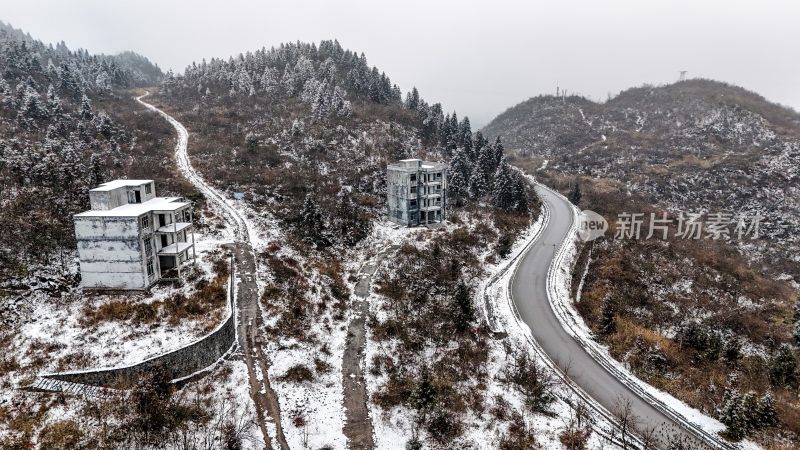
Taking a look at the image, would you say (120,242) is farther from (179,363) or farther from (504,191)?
(504,191)

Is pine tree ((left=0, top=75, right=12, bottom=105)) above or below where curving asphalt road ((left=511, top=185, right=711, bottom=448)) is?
above

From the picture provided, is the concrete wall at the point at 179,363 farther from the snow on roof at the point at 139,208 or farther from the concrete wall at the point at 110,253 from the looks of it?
the snow on roof at the point at 139,208

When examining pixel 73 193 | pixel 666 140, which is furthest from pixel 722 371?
pixel 666 140

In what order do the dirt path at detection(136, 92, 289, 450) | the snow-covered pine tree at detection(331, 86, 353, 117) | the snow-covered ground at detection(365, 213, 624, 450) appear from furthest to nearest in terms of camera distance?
1. the snow-covered pine tree at detection(331, 86, 353, 117)
2. the dirt path at detection(136, 92, 289, 450)
3. the snow-covered ground at detection(365, 213, 624, 450)

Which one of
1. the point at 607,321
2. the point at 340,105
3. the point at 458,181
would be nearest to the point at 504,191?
the point at 458,181

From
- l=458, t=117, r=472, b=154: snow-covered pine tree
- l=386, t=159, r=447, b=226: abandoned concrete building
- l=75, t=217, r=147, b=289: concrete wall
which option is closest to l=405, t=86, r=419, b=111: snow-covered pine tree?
l=458, t=117, r=472, b=154: snow-covered pine tree

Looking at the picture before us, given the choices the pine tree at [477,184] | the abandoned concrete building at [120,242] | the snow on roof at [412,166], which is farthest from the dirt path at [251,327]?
the pine tree at [477,184]

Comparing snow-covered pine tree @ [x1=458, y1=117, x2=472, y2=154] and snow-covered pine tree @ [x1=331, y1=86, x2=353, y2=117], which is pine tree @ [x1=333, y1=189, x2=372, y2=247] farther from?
snow-covered pine tree @ [x1=331, y1=86, x2=353, y2=117]
